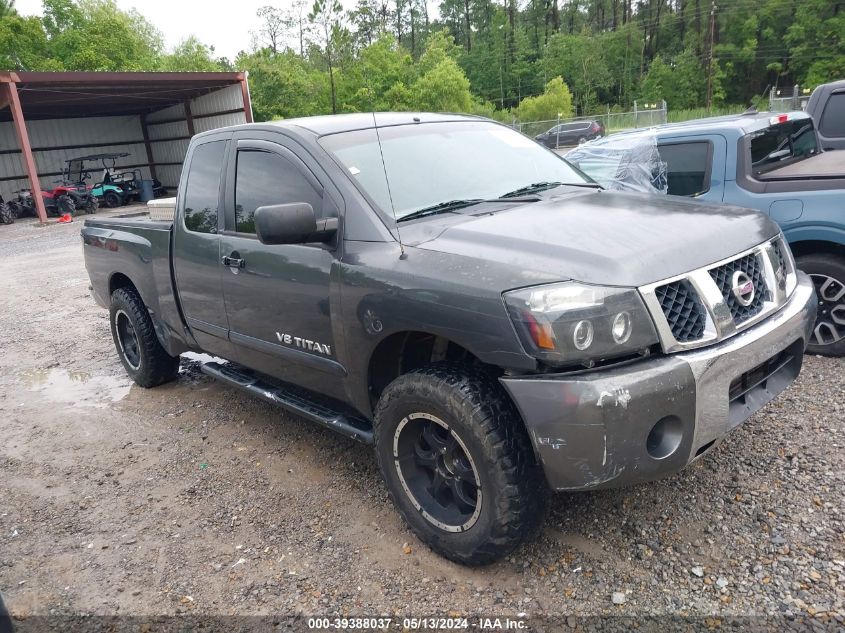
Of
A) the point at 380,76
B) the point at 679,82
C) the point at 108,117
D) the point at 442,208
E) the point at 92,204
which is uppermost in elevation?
the point at 380,76

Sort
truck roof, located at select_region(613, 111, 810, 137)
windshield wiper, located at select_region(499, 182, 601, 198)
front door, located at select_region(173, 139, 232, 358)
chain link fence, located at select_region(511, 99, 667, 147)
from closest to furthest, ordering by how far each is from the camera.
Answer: windshield wiper, located at select_region(499, 182, 601, 198)
front door, located at select_region(173, 139, 232, 358)
truck roof, located at select_region(613, 111, 810, 137)
chain link fence, located at select_region(511, 99, 667, 147)

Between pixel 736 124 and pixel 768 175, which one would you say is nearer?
pixel 768 175

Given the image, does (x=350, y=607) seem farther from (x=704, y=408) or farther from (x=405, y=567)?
(x=704, y=408)

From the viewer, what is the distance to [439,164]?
3498 mm

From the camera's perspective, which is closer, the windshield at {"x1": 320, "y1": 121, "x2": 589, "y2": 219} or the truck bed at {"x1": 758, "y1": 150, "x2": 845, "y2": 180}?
the windshield at {"x1": 320, "y1": 121, "x2": 589, "y2": 219}

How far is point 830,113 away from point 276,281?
6.38 metres

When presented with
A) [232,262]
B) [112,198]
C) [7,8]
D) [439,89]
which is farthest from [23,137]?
[7,8]

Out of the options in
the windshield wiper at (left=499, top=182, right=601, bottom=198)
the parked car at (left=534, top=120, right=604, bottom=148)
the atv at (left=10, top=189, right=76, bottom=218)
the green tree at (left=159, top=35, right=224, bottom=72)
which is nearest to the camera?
the windshield wiper at (left=499, top=182, right=601, bottom=198)

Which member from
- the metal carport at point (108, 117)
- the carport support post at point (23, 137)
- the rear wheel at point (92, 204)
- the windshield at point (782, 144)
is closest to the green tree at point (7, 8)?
the metal carport at point (108, 117)

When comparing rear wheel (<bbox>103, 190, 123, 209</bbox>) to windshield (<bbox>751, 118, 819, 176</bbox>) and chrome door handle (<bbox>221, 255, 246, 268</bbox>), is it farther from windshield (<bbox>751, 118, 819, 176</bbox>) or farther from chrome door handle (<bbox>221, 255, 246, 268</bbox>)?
windshield (<bbox>751, 118, 819, 176</bbox>)

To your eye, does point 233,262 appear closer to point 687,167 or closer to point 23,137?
point 687,167

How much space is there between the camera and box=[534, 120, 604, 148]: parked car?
102 feet

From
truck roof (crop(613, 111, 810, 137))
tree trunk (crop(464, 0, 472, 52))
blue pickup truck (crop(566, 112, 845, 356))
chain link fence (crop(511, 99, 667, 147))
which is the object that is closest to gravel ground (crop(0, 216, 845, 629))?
blue pickup truck (crop(566, 112, 845, 356))

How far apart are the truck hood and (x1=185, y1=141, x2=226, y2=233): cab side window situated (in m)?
1.61
